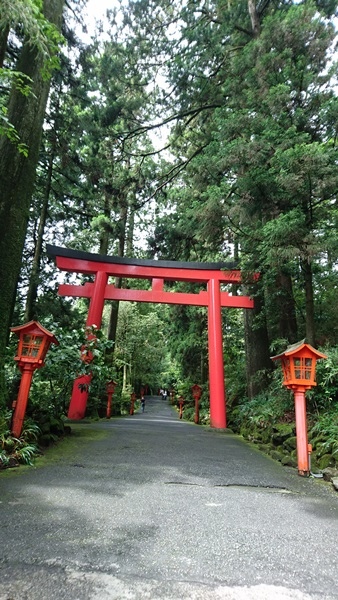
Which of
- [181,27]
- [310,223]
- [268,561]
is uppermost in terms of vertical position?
[181,27]

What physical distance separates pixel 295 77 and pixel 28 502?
7.91 m

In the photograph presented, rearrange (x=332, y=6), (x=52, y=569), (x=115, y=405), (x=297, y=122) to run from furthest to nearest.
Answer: (x=115, y=405) → (x=332, y=6) → (x=297, y=122) → (x=52, y=569)

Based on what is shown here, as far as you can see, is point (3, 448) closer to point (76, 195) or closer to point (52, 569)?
point (52, 569)

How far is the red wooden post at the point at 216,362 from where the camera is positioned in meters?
8.69

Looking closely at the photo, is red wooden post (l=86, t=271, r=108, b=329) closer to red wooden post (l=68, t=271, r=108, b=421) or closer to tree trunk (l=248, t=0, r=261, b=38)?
red wooden post (l=68, t=271, r=108, b=421)

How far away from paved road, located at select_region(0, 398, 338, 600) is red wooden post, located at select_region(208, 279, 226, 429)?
462 centimetres

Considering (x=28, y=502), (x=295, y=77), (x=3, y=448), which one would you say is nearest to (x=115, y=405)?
(x=3, y=448)

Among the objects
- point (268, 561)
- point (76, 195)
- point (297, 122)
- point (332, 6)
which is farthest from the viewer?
point (76, 195)

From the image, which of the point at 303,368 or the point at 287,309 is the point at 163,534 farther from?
A: the point at 287,309

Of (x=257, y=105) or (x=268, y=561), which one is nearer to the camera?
(x=268, y=561)

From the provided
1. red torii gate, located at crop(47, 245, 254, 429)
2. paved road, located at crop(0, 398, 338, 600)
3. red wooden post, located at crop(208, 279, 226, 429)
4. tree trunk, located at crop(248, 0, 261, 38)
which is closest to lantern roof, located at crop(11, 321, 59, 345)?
paved road, located at crop(0, 398, 338, 600)

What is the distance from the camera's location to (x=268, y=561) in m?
1.93

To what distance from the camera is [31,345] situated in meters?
4.54

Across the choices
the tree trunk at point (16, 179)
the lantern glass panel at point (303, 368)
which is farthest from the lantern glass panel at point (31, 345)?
the lantern glass panel at point (303, 368)
